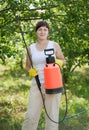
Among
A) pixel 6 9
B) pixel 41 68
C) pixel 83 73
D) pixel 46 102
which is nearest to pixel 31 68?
pixel 41 68

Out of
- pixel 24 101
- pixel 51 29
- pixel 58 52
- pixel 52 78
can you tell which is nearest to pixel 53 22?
pixel 51 29

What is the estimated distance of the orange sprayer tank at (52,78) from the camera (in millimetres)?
4262

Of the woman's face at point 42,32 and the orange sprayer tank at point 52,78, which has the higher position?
the woman's face at point 42,32

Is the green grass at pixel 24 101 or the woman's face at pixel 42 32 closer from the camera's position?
the woman's face at pixel 42 32

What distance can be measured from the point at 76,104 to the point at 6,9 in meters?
3.14

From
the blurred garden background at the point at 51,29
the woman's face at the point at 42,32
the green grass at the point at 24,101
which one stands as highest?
the woman's face at the point at 42,32

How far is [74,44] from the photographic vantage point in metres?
6.42

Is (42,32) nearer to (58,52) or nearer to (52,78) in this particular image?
(58,52)

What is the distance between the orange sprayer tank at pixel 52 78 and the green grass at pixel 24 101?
1.96 m

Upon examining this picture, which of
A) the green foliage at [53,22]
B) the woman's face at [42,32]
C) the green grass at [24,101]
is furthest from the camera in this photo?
the green grass at [24,101]

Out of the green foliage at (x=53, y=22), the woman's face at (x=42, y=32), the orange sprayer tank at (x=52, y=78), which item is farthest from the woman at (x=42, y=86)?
the green foliage at (x=53, y=22)

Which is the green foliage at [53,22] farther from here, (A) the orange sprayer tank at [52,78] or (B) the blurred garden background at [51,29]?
(A) the orange sprayer tank at [52,78]

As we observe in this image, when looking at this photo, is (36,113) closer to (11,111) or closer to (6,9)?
(6,9)

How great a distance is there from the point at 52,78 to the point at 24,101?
182 inches
